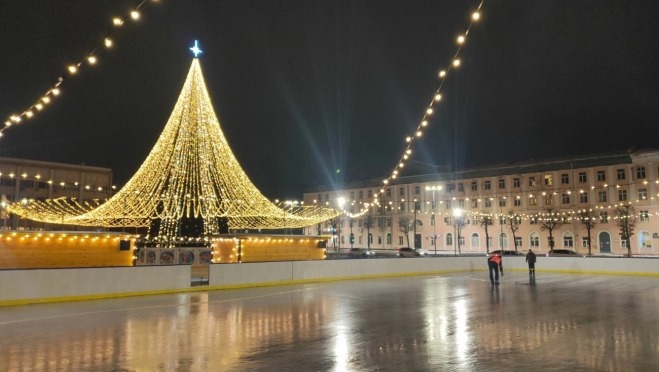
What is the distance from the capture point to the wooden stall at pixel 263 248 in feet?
86.8

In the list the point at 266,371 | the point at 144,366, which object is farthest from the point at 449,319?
the point at 144,366

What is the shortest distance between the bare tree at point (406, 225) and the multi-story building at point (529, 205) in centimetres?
54

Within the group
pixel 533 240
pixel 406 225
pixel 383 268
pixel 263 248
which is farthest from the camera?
pixel 406 225

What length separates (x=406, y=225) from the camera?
64.9m

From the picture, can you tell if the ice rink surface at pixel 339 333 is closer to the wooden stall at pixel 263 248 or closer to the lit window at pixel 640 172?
the wooden stall at pixel 263 248

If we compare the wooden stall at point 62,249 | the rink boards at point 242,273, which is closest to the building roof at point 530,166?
the rink boards at point 242,273

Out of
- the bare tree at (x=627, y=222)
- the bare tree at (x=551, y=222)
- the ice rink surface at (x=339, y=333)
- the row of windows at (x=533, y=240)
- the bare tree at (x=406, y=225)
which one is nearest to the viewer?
the ice rink surface at (x=339, y=333)

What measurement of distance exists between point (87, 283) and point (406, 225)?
51290 mm

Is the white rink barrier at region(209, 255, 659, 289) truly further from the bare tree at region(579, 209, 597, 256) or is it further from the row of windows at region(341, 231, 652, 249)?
the row of windows at region(341, 231, 652, 249)

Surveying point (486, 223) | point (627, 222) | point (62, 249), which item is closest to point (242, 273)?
point (62, 249)

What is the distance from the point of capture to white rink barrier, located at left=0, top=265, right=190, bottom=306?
15641mm

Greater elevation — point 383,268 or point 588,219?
point 588,219

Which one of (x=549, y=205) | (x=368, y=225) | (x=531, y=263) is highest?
(x=549, y=205)

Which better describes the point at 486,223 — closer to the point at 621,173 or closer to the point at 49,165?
the point at 621,173
